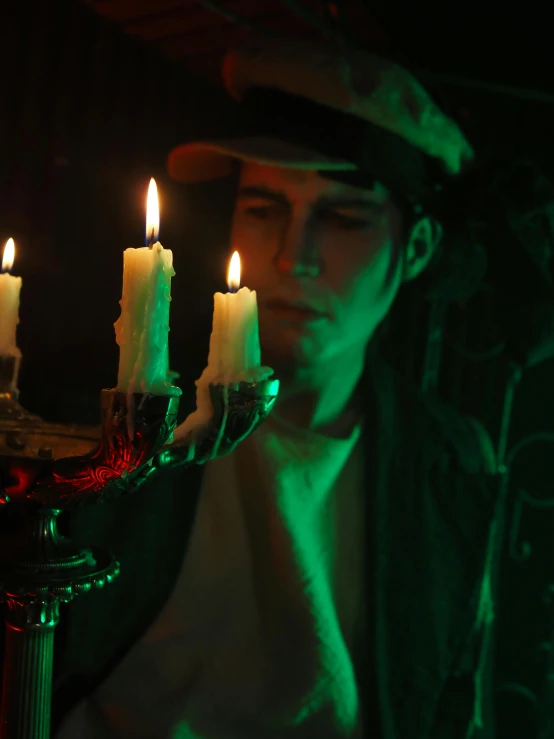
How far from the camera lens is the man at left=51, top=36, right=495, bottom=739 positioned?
0.83 meters

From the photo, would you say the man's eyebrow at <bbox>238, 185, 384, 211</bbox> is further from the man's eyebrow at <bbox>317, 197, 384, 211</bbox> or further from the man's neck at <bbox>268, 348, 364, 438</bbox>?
the man's neck at <bbox>268, 348, 364, 438</bbox>

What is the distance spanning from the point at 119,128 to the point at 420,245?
0.44 metres

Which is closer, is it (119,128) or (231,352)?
(231,352)

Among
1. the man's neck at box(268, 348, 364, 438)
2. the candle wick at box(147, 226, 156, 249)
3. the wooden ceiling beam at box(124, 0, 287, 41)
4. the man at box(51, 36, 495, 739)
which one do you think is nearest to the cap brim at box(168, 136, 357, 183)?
the man at box(51, 36, 495, 739)

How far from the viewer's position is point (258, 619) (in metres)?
0.90

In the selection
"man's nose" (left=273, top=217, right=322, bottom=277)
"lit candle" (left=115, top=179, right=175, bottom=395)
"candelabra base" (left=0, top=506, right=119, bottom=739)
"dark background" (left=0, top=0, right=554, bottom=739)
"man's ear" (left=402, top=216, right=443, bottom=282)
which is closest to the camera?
"lit candle" (left=115, top=179, right=175, bottom=395)

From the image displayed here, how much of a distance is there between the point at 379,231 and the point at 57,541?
58 cm

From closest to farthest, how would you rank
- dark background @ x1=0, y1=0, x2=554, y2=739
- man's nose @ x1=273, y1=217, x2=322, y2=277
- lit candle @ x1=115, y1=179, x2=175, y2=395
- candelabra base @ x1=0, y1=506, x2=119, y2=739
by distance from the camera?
lit candle @ x1=115, y1=179, x2=175, y2=395, candelabra base @ x1=0, y1=506, x2=119, y2=739, dark background @ x1=0, y1=0, x2=554, y2=739, man's nose @ x1=273, y1=217, x2=322, y2=277

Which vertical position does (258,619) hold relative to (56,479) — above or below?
below

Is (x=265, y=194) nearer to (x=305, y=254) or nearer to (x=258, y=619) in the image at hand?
(x=305, y=254)

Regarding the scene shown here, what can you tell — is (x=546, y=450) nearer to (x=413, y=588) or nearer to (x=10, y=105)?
(x=413, y=588)

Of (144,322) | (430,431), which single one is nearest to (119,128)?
(144,322)

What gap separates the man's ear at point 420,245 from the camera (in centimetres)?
99

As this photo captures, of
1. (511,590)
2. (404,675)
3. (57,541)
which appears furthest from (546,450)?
(57,541)
